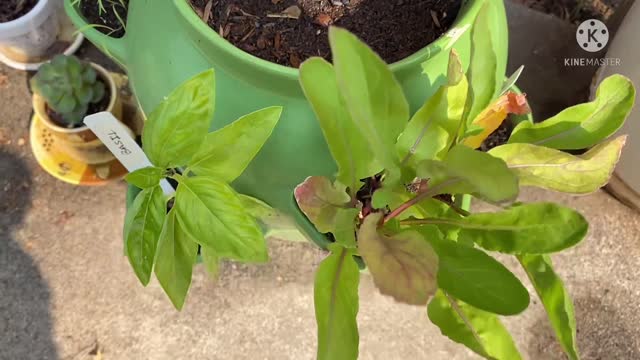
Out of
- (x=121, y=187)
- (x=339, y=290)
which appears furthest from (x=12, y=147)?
(x=339, y=290)

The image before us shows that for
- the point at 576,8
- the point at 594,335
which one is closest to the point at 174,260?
the point at 594,335

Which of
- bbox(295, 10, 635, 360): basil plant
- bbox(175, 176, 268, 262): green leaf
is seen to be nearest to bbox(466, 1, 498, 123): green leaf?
bbox(295, 10, 635, 360): basil plant

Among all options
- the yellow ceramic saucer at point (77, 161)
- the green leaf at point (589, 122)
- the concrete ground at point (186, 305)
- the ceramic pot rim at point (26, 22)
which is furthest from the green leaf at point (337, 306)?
the ceramic pot rim at point (26, 22)

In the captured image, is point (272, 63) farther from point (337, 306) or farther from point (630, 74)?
point (630, 74)

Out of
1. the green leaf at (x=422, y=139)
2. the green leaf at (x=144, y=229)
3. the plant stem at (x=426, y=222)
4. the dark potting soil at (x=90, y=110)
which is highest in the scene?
the green leaf at (x=422, y=139)

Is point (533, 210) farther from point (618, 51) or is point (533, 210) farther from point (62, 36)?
point (62, 36)

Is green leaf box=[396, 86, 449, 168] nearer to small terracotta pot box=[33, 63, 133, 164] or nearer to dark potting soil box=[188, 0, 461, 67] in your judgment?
dark potting soil box=[188, 0, 461, 67]

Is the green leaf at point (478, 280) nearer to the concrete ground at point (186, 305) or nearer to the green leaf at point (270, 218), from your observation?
the green leaf at point (270, 218)
